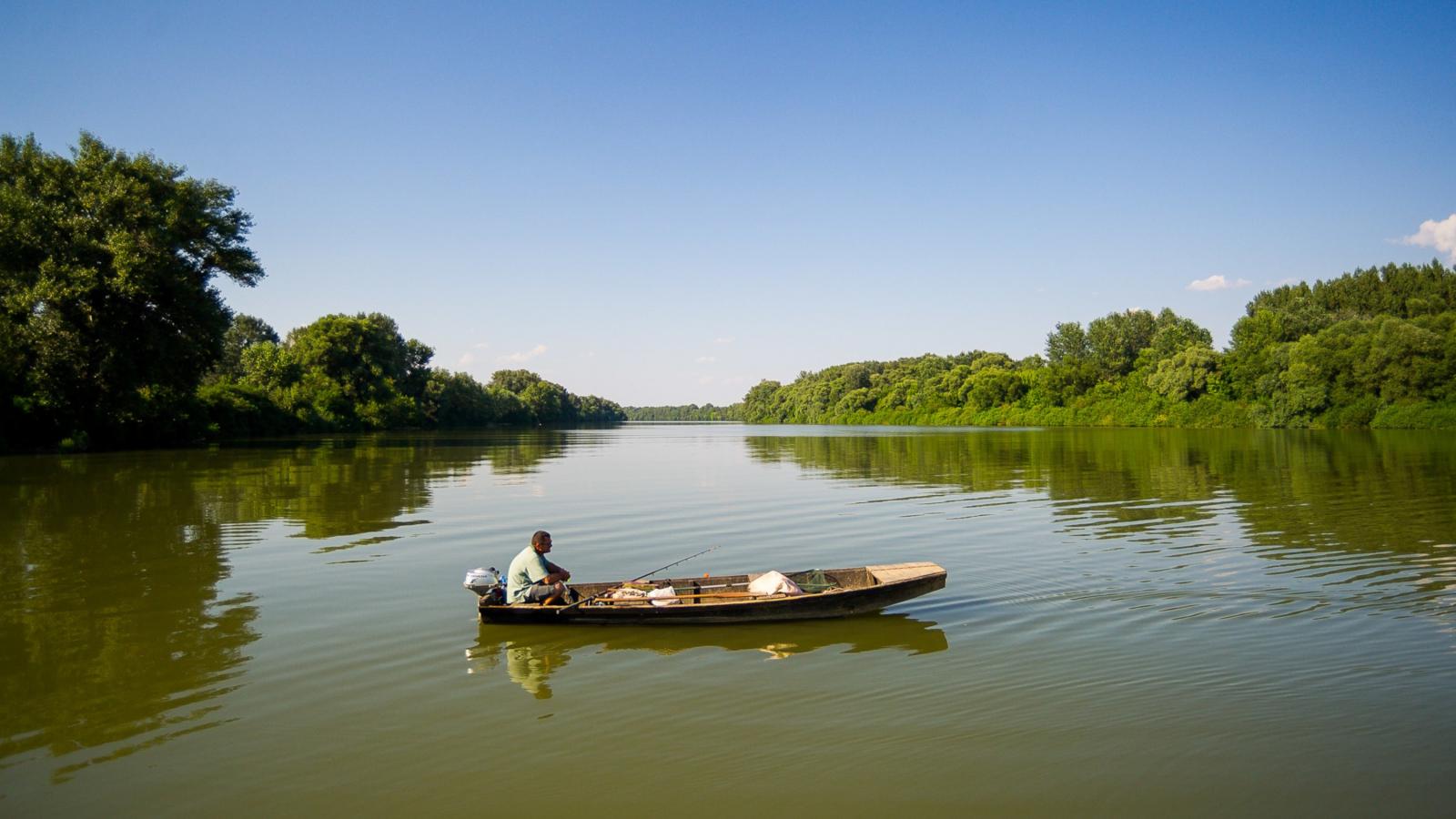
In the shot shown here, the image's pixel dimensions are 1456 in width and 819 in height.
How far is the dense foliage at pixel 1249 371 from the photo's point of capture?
220ft

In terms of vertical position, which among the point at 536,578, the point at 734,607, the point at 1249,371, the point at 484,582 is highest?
the point at 1249,371

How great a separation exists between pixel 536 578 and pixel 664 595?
6.08 feet

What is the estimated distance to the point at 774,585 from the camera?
12.0 m

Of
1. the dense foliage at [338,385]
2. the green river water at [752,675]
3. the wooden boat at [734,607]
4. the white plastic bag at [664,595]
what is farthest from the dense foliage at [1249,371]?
the dense foliage at [338,385]

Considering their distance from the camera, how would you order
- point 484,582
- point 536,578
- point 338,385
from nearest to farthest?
point 536,578 < point 484,582 < point 338,385

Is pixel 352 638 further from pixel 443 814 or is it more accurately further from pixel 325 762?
pixel 443 814

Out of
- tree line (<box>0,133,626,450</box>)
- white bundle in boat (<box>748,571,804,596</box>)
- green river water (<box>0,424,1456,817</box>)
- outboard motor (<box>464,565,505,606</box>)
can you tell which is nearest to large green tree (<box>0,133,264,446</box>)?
tree line (<box>0,133,626,450</box>)

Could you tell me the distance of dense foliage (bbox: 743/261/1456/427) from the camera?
6694cm

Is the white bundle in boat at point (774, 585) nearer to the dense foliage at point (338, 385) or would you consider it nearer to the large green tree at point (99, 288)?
the large green tree at point (99, 288)

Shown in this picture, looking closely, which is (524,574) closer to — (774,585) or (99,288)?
(774,585)

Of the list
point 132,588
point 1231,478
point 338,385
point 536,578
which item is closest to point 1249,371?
point 1231,478

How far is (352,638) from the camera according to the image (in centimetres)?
1096

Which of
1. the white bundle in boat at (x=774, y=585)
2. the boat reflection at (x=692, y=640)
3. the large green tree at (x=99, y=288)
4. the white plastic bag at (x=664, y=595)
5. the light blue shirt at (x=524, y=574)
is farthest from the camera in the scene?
the large green tree at (x=99, y=288)

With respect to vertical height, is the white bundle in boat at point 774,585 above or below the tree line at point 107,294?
below
